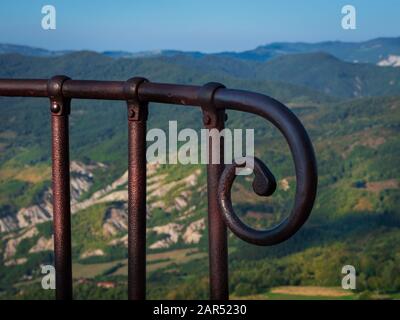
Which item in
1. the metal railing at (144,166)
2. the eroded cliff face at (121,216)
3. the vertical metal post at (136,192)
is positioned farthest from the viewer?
the eroded cliff face at (121,216)

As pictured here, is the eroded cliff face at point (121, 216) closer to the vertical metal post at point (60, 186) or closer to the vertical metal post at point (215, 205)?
the vertical metal post at point (60, 186)

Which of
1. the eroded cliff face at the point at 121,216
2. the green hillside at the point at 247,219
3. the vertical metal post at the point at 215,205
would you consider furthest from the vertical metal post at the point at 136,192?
the eroded cliff face at the point at 121,216

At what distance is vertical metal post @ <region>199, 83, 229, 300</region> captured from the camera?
2.52 metres

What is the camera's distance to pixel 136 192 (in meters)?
2.75

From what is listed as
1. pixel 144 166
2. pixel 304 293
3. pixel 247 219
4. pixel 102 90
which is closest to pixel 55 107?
pixel 102 90

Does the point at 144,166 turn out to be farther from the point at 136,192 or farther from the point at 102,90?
the point at 102,90

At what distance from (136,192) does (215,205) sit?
326 mm

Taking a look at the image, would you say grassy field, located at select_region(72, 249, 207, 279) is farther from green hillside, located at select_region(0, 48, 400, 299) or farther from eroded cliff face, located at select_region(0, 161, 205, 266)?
eroded cliff face, located at select_region(0, 161, 205, 266)

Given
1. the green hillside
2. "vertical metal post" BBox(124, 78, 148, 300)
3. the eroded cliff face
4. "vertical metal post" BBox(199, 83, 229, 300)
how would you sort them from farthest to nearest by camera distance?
the eroded cliff face, the green hillside, "vertical metal post" BBox(124, 78, 148, 300), "vertical metal post" BBox(199, 83, 229, 300)

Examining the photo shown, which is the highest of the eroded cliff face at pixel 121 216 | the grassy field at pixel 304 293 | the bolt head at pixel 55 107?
the bolt head at pixel 55 107

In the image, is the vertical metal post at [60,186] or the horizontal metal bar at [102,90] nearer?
the horizontal metal bar at [102,90]

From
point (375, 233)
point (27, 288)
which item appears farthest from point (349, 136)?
point (27, 288)

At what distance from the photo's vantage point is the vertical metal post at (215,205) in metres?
2.52

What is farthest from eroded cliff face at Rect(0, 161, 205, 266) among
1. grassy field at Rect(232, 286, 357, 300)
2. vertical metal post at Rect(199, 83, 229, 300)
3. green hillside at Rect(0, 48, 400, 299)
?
vertical metal post at Rect(199, 83, 229, 300)
